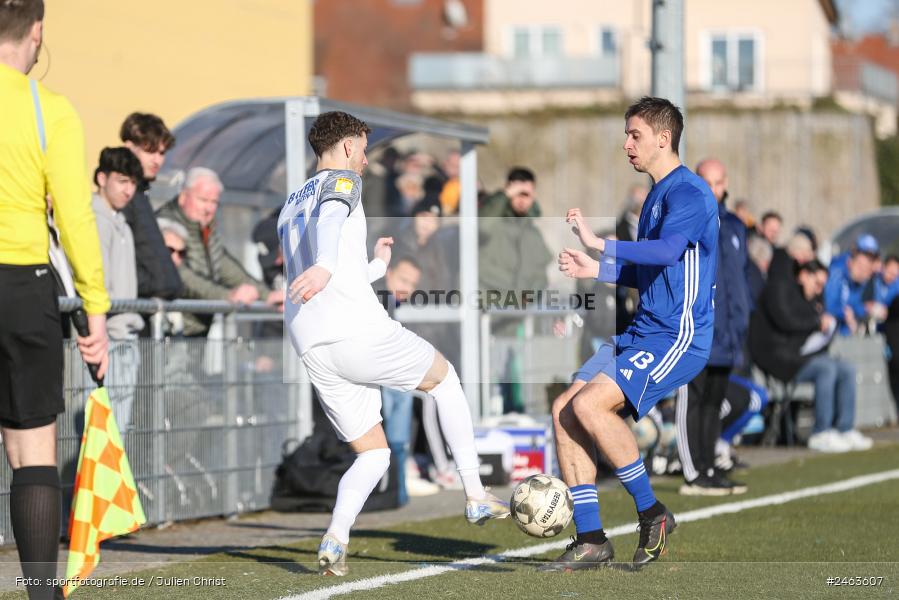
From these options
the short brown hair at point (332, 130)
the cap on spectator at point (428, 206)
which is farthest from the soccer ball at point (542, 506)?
the cap on spectator at point (428, 206)

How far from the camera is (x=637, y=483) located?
737 cm

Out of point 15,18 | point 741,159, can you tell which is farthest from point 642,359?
point 741,159

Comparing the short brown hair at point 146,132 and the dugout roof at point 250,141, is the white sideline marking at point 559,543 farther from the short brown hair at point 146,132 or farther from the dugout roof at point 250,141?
the dugout roof at point 250,141

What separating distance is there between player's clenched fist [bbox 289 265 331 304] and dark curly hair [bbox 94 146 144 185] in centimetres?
297

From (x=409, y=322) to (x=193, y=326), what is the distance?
3.43 meters

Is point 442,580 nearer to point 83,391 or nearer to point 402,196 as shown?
point 83,391

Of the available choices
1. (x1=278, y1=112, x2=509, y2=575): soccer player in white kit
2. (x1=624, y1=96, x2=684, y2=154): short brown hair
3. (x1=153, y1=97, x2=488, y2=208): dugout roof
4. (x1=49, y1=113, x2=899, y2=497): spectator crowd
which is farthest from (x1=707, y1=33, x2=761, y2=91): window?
(x1=278, y1=112, x2=509, y2=575): soccer player in white kit

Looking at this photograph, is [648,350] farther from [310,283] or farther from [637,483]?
[310,283]

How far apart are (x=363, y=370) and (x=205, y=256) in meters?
3.75

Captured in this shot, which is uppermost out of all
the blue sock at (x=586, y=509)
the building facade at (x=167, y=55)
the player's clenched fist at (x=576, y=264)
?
the building facade at (x=167, y=55)

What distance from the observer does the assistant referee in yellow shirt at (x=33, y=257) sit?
18.1 ft

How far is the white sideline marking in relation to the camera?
6887 millimetres

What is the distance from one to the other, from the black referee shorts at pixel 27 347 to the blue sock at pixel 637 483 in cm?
286

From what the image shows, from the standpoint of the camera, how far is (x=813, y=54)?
4891 cm
